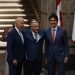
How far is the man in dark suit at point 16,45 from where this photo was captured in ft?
29.6

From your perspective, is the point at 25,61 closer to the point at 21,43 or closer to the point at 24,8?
the point at 21,43

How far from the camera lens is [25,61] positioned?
9.33m

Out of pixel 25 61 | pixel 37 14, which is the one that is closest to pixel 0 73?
pixel 25 61

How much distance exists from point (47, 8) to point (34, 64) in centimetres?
473

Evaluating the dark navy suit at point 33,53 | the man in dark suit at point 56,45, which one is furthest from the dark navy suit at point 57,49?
the dark navy suit at point 33,53

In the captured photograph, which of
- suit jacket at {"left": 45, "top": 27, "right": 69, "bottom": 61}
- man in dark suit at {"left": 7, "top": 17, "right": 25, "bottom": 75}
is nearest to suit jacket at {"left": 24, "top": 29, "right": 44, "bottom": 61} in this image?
man in dark suit at {"left": 7, "top": 17, "right": 25, "bottom": 75}

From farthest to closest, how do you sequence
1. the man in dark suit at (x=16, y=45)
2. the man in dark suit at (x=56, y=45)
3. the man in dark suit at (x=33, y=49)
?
the man in dark suit at (x=56, y=45) → the man in dark suit at (x=33, y=49) → the man in dark suit at (x=16, y=45)

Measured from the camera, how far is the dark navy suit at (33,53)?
916 cm

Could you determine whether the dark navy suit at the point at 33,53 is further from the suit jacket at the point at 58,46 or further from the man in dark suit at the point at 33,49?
the suit jacket at the point at 58,46

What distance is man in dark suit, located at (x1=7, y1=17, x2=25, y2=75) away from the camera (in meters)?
9.01

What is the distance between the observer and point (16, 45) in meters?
9.08

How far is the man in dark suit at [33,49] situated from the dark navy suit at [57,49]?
0.29 m

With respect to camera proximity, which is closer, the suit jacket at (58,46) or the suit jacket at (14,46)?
the suit jacket at (14,46)

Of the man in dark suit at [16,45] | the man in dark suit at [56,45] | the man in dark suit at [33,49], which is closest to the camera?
the man in dark suit at [16,45]
